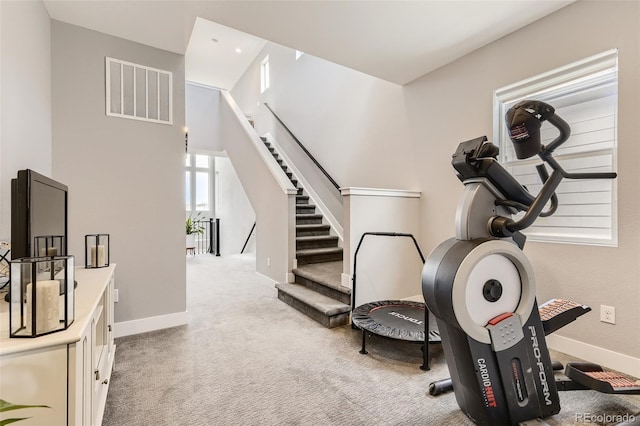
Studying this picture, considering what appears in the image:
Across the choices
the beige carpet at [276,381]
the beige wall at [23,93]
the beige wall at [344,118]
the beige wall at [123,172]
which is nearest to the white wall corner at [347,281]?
the beige carpet at [276,381]

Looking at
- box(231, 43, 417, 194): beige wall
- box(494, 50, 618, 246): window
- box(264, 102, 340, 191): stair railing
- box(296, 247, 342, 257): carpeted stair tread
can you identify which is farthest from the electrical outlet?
box(264, 102, 340, 191): stair railing

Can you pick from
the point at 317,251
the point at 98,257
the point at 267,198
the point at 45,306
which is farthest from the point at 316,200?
the point at 45,306

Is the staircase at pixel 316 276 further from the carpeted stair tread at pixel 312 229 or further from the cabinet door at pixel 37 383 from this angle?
the cabinet door at pixel 37 383

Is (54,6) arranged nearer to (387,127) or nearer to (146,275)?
(146,275)

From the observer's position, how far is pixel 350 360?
2453mm

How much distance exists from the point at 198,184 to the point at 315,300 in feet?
27.8

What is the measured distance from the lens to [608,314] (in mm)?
2260

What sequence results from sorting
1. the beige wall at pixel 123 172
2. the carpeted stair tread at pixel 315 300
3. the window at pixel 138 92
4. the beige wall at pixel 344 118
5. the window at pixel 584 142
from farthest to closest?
1. the beige wall at pixel 344 118
2. the carpeted stair tread at pixel 315 300
3. the window at pixel 138 92
4. the beige wall at pixel 123 172
5. the window at pixel 584 142

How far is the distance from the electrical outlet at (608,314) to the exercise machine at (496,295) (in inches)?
23.7

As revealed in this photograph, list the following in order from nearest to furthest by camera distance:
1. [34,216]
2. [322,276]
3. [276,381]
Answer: [34,216] < [276,381] < [322,276]

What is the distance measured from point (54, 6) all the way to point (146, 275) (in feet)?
7.41

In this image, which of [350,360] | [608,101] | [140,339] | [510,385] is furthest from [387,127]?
[140,339]

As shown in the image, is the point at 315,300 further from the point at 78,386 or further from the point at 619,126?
the point at 619,126

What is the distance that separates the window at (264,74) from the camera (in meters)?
7.76
